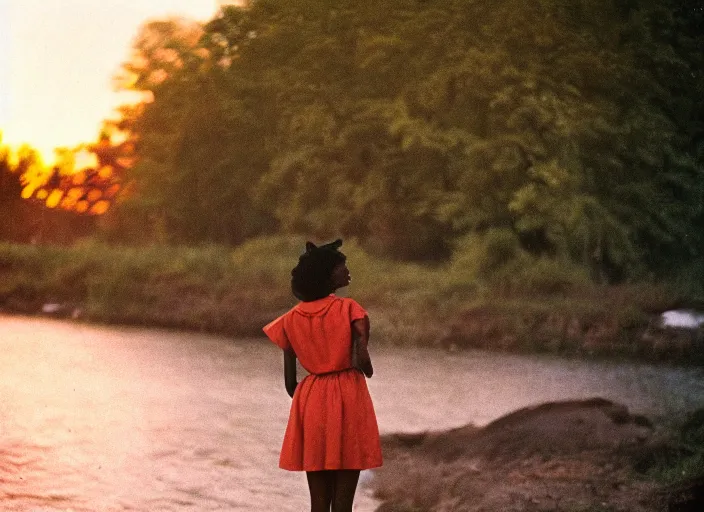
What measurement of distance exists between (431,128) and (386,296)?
3.27ft

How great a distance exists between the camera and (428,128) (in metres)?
6.12

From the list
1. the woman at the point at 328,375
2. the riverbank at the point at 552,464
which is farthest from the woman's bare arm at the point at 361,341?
the riverbank at the point at 552,464

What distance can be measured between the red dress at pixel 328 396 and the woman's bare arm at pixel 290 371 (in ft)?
0.07

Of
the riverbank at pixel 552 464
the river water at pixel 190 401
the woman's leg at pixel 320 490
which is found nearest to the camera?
the woman's leg at pixel 320 490

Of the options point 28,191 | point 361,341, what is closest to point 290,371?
point 361,341

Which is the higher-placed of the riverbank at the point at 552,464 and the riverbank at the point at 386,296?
the riverbank at the point at 386,296

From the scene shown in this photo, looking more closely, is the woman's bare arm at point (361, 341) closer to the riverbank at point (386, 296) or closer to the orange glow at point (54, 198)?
the riverbank at point (386, 296)

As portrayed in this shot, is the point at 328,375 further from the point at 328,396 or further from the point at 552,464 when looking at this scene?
the point at 552,464

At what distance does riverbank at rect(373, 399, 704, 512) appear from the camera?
14.7 feet

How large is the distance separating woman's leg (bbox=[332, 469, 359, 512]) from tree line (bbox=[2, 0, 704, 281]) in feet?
9.87

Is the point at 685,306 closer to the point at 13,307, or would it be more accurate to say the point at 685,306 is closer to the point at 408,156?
the point at 408,156

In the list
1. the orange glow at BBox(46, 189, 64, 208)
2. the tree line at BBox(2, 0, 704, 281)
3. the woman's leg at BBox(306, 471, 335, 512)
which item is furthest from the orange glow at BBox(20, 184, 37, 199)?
the woman's leg at BBox(306, 471, 335, 512)

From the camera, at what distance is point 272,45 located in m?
6.15

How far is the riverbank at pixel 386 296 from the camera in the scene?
577 centimetres
